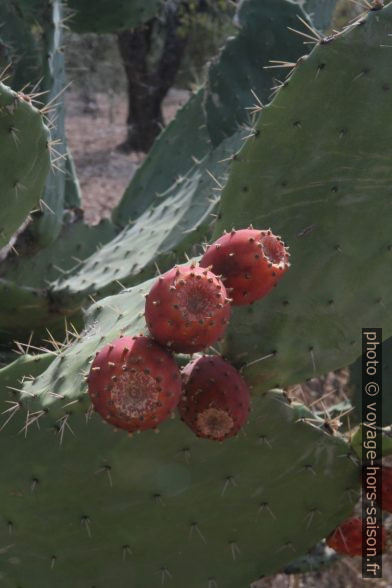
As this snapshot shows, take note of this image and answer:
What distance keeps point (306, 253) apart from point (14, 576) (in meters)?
0.97

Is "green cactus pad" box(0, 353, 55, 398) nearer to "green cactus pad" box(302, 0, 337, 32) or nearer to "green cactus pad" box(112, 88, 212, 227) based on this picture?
"green cactus pad" box(112, 88, 212, 227)

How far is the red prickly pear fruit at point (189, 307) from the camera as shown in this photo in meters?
1.04

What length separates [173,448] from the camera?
5.00 ft

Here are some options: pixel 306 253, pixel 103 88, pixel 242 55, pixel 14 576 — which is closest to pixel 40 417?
pixel 14 576

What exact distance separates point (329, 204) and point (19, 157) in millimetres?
721

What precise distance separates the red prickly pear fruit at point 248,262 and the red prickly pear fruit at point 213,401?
159mm

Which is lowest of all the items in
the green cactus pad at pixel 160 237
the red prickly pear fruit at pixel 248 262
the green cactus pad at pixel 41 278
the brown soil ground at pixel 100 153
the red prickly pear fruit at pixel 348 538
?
the brown soil ground at pixel 100 153

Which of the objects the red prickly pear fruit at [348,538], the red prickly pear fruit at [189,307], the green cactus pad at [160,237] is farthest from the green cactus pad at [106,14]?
the red prickly pear fruit at [189,307]

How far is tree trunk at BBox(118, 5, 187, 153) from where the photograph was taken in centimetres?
841

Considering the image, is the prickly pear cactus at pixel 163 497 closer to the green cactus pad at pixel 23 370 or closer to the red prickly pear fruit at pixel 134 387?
the green cactus pad at pixel 23 370

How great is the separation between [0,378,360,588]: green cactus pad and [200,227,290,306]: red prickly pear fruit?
0.45 meters

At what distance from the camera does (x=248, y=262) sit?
1.14 meters

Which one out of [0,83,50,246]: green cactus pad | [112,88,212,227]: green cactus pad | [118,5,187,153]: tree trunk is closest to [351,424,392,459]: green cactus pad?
[0,83,50,246]: green cactus pad

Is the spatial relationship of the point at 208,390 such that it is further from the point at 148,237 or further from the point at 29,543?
the point at 148,237
